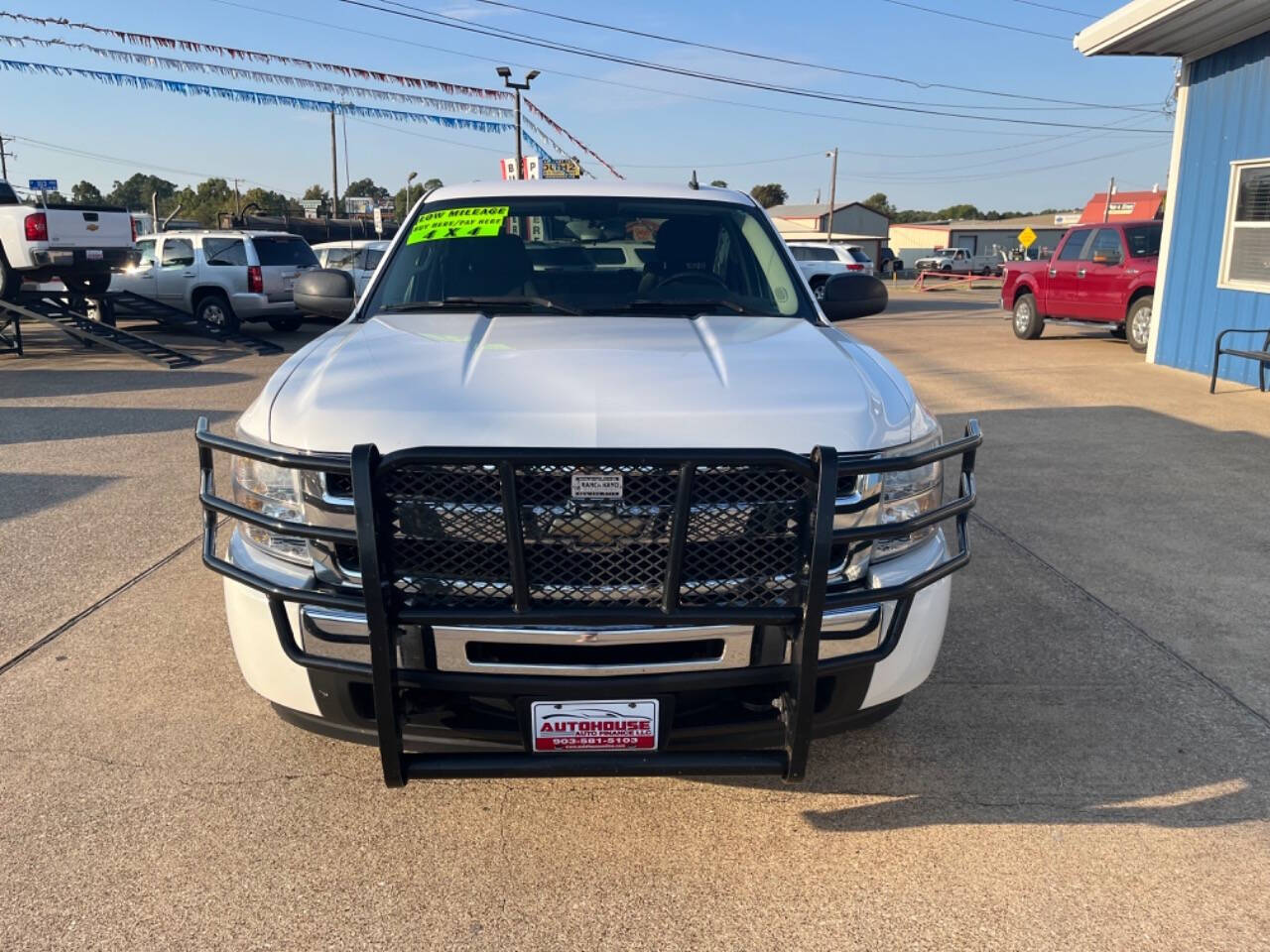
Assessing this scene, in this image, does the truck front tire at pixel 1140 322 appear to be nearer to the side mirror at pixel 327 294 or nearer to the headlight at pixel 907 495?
the side mirror at pixel 327 294

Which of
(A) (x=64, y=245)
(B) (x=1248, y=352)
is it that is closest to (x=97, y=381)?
(A) (x=64, y=245)

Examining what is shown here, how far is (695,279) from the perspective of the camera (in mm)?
4223

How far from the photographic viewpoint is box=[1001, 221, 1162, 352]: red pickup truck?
48.0 ft

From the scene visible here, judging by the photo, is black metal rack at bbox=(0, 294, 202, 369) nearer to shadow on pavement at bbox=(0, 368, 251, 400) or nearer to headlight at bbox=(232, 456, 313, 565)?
shadow on pavement at bbox=(0, 368, 251, 400)

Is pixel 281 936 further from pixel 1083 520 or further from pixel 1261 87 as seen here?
pixel 1261 87

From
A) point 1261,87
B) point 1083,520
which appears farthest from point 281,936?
point 1261,87

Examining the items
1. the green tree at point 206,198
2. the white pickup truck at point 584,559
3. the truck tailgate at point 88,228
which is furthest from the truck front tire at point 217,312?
the green tree at point 206,198

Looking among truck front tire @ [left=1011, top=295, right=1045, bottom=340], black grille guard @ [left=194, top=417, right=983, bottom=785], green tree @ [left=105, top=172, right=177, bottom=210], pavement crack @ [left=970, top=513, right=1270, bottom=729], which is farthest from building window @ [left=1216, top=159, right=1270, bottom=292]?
green tree @ [left=105, top=172, right=177, bottom=210]

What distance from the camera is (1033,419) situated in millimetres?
9750

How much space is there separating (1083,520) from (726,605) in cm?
448

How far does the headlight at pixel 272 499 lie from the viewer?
2691mm

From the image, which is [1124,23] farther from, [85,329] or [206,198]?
[206,198]

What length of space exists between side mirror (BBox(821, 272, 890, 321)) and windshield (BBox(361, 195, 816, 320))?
406 mm

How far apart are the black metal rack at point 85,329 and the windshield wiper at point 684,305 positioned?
11266 millimetres
